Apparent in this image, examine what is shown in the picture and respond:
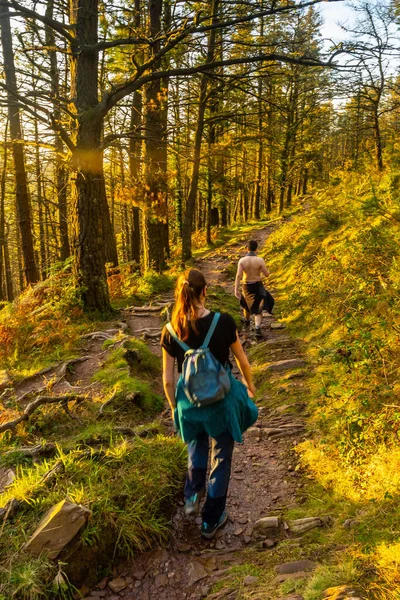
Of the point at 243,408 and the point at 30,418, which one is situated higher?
the point at 243,408

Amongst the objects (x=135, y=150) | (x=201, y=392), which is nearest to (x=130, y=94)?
(x=135, y=150)

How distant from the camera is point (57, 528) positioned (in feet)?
9.45

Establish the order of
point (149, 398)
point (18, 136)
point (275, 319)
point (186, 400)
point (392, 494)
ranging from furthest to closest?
point (18, 136) < point (275, 319) < point (149, 398) < point (186, 400) < point (392, 494)

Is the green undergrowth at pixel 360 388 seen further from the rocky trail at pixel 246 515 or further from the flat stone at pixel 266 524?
the flat stone at pixel 266 524

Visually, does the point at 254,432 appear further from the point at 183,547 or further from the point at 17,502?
the point at 17,502

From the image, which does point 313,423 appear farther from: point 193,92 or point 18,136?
point 193,92

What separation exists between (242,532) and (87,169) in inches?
294

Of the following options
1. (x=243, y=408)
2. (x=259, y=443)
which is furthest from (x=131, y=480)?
(x=259, y=443)

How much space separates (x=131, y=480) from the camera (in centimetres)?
354

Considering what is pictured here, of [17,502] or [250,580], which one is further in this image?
[17,502]

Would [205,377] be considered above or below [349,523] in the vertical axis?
above

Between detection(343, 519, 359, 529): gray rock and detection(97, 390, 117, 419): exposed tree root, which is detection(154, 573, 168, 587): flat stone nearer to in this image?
detection(343, 519, 359, 529): gray rock

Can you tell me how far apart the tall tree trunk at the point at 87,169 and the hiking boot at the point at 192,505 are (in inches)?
252

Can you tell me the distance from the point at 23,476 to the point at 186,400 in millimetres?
1657
